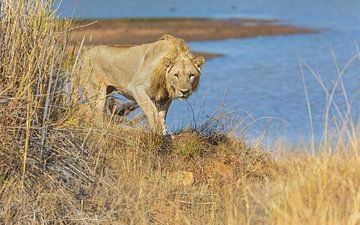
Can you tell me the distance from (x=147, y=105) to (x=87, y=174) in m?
2.51

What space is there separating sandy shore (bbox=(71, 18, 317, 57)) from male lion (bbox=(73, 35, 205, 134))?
18.2m

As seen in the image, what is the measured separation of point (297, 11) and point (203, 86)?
24451 millimetres

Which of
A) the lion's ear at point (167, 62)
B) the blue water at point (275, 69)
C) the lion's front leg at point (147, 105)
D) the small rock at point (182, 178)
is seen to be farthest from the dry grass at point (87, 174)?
the lion's ear at point (167, 62)

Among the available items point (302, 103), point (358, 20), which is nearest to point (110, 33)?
point (358, 20)

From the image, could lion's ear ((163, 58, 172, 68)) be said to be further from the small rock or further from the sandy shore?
the sandy shore

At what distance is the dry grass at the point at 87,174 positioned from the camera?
220 inches

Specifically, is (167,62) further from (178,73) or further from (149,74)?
(149,74)

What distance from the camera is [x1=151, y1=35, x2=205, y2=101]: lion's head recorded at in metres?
8.88

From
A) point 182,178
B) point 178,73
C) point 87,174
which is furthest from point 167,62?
point 87,174

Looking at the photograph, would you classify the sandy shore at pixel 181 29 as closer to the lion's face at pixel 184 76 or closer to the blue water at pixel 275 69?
the blue water at pixel 275 69

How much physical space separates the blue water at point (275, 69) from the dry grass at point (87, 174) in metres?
0.52

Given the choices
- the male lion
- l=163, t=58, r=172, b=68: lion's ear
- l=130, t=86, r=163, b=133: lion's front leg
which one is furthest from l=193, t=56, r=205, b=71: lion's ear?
l=130, t=86, r=163, b=133: lion's front leg

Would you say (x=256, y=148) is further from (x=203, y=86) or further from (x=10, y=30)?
(x=203, y=86)

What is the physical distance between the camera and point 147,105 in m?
9.09
